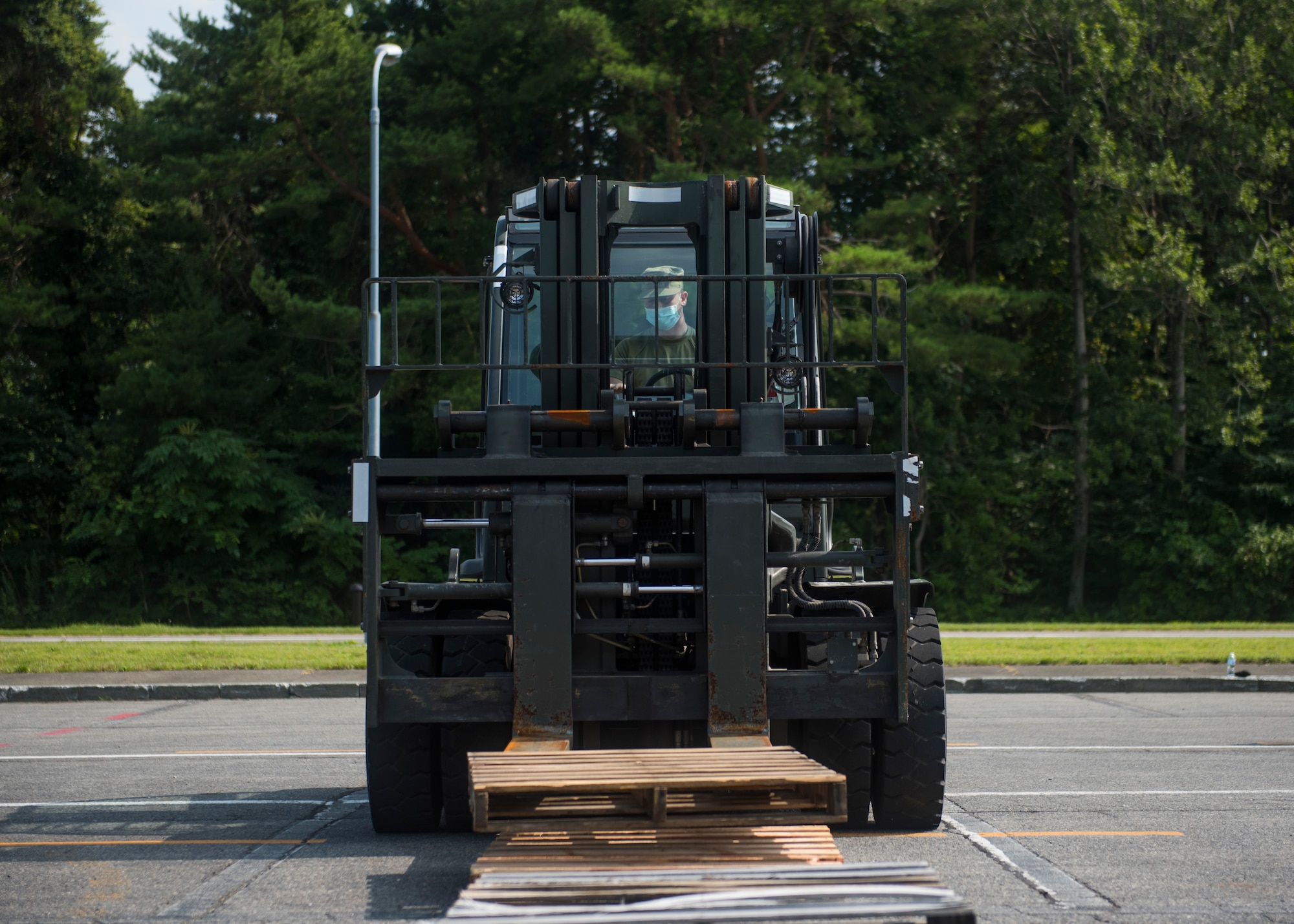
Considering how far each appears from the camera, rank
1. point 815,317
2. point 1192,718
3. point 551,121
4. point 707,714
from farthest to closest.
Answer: point 551,121 → point 1192,718 → point 815,317 → point 707,714

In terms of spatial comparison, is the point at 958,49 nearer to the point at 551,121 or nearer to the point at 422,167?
the point at 551,121

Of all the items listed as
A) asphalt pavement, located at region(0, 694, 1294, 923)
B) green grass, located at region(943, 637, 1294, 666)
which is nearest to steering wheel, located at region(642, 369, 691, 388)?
asphalt pavement, located at region(0, 694, 1294, 923)

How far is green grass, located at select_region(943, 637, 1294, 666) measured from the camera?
1820 centimetres

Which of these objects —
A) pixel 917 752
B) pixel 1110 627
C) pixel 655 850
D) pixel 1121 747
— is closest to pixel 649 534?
pixel 917 752

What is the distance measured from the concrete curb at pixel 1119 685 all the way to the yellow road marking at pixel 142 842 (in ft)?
35.4

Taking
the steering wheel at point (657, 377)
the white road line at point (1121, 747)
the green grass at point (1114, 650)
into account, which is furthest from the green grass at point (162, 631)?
the steering wheel at point (657, 377)

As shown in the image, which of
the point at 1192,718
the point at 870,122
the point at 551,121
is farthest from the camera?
the point at 551,121

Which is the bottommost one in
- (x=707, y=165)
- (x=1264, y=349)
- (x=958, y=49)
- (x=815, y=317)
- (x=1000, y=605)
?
(x=1000, y=605)

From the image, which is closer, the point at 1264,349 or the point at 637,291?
the point at 637,291

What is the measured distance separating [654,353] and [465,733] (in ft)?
7.35

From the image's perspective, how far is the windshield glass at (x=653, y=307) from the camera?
7539 millimetres

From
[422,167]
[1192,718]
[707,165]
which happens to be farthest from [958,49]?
[1192,718]

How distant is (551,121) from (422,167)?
4037 mm

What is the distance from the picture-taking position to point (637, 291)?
7.66m
